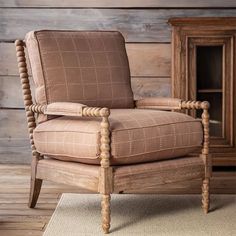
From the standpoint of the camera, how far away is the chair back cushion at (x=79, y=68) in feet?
8.79

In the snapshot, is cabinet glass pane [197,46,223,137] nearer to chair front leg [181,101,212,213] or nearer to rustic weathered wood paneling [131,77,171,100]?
rustic weathered wood paneling [131,77,171,100]

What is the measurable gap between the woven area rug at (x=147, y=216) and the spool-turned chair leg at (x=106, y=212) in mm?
32

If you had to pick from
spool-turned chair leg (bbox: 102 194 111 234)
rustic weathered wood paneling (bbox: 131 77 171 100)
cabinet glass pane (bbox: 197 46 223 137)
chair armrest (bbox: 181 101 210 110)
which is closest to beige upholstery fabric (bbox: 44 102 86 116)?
spool-turned chair leg (bbox: 102 194 111 234)

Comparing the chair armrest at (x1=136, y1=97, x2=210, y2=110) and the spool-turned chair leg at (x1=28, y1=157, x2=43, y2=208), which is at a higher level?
the chair armrest at (x1=136, y1=97, x2=210, y2=110)

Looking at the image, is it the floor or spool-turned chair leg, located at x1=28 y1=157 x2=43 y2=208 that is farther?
spool-turned chair leg, located at x1=28 y1=157 x2=43 y2=208

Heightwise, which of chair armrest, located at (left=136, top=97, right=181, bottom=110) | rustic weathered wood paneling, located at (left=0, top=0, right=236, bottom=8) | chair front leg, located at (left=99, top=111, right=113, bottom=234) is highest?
rustic weathered wood paneling, located at (left=0, top=0, right=236, bottom=8)

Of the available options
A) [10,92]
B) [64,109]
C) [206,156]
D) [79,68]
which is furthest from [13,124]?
[206,156]

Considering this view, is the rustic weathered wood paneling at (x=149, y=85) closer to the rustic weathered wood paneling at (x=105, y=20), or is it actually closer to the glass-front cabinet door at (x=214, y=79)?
the rustic weathered wood paneling at (x=105, y=20)

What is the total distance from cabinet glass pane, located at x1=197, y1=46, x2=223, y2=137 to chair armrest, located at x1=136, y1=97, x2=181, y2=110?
0.70 metres

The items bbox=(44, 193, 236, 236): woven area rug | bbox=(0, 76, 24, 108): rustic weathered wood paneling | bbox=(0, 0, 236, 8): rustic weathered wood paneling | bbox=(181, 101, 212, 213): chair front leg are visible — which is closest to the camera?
bbox=(44, 193, 236, 236): woven area rug

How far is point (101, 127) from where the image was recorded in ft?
7.43

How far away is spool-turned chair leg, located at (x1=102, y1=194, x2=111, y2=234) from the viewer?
2.30 meters

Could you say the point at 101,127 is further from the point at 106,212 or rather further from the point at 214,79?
the point at 214,79

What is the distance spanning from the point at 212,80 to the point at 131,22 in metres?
0.72
